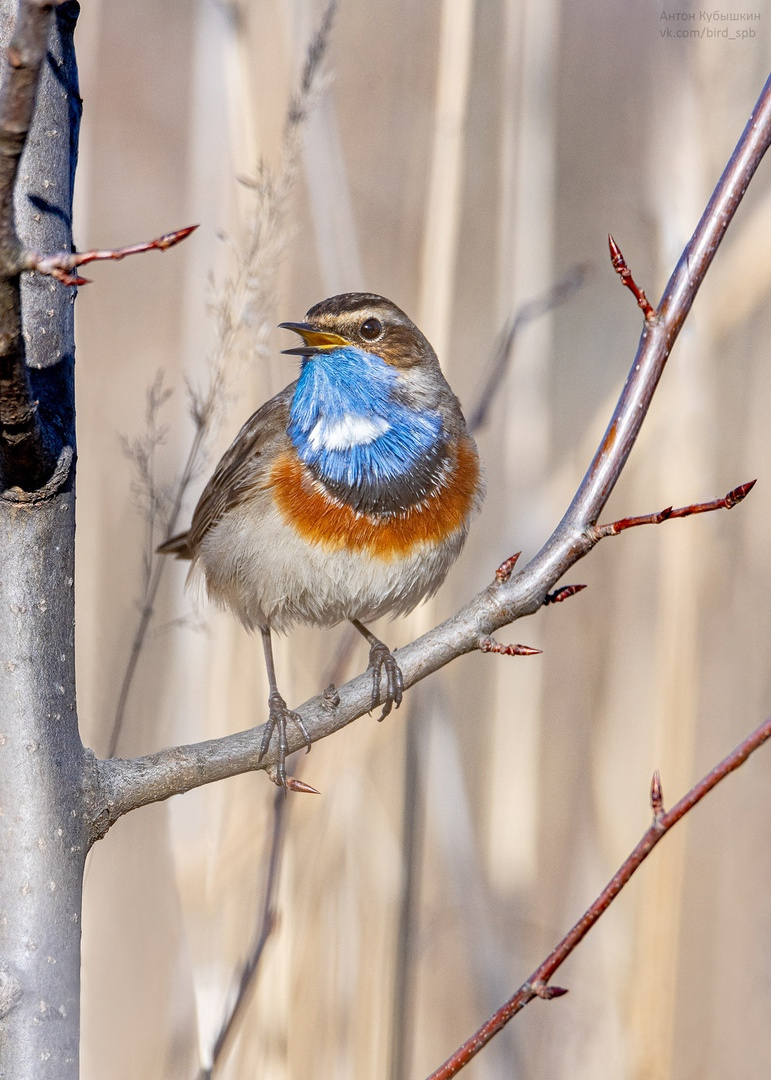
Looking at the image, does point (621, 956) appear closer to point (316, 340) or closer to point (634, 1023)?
point (634, 1023)

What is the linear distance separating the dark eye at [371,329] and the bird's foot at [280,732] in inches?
32.7

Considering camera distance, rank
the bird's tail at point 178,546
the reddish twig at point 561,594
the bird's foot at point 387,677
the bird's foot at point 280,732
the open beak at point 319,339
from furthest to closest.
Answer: the bird's tail at point 178,546, the open beak at point 319,339, the bird's foot at point 387,677, the bird's foot at point 280,732, the reddish twig at point 561,594

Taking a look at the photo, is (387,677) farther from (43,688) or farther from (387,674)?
(43,688)

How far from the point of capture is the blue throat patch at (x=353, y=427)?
2.29 m

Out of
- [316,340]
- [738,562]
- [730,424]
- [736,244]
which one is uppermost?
[736,244]

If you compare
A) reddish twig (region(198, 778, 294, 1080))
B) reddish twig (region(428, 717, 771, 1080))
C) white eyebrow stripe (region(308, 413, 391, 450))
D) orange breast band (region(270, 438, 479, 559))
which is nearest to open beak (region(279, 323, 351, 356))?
white eyebrow stripe (region(308, 413, 391, 450))

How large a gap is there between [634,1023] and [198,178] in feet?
8.68

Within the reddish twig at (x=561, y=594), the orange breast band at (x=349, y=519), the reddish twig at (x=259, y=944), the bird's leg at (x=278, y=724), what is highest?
the reddish twig at (x=561, y=594)

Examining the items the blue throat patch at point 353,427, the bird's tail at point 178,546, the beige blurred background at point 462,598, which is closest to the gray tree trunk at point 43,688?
the blue throat patch at point 353,427

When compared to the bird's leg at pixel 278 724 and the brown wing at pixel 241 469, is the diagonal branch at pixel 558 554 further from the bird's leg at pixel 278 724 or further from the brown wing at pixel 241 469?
the brown wing at pixel 241 469

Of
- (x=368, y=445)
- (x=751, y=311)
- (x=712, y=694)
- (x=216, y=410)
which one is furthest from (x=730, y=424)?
(x=216, y=410)

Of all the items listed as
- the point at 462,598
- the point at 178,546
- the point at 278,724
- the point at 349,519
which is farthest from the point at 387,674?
the point at 462,598

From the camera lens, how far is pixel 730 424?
307cm

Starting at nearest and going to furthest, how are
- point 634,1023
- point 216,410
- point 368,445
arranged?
point 368,445 < point 216,410 < point 634,1023
